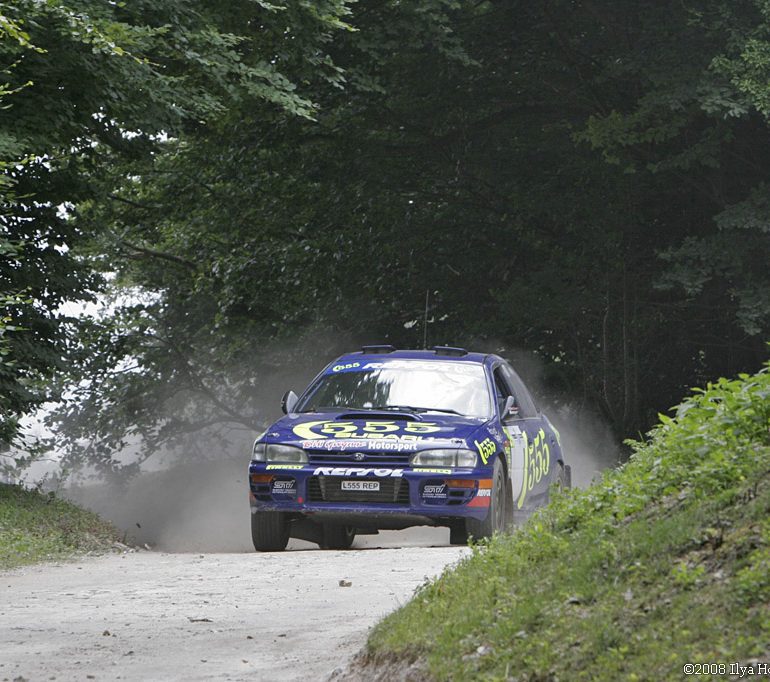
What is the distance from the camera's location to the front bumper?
502 inches

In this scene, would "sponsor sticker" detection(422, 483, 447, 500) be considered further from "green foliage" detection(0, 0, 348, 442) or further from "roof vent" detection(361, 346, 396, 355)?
"green foliage" detection(0, 0, 348, 442)

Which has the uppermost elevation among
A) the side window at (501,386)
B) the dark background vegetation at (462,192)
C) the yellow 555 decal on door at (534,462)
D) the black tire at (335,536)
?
the dark background vegetation at (462,192)

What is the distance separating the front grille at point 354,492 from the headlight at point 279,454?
9.7 inches

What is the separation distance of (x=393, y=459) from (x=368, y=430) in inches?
15.0

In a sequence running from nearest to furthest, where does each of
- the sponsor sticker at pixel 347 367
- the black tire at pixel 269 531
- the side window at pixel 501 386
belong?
1. the black tire at pixel 269 531
2. the side window at pixel 501 386
3. the sponsor sticker at pixel 347 367

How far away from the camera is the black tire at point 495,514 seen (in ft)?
42.0

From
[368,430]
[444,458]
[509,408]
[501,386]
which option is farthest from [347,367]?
[444,458]

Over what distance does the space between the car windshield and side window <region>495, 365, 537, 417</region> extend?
0.61 metres

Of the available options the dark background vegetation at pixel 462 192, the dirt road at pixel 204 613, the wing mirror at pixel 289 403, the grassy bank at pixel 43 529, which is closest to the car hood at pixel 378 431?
the wing mirror at pixel 289 403

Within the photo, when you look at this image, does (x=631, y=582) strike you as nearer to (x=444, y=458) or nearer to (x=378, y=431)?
(x=444, y=458)

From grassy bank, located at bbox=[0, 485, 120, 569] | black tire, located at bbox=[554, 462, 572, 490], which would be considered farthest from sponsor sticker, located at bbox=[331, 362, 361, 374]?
grassy bank, located at bbox=[0, 485, 120, 569]

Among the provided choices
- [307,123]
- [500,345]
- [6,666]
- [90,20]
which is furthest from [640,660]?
[500,345]

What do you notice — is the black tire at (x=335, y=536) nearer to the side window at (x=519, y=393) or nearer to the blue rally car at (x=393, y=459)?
the blue rally car at (x=393, y=459)

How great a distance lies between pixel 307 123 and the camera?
2773 cm
